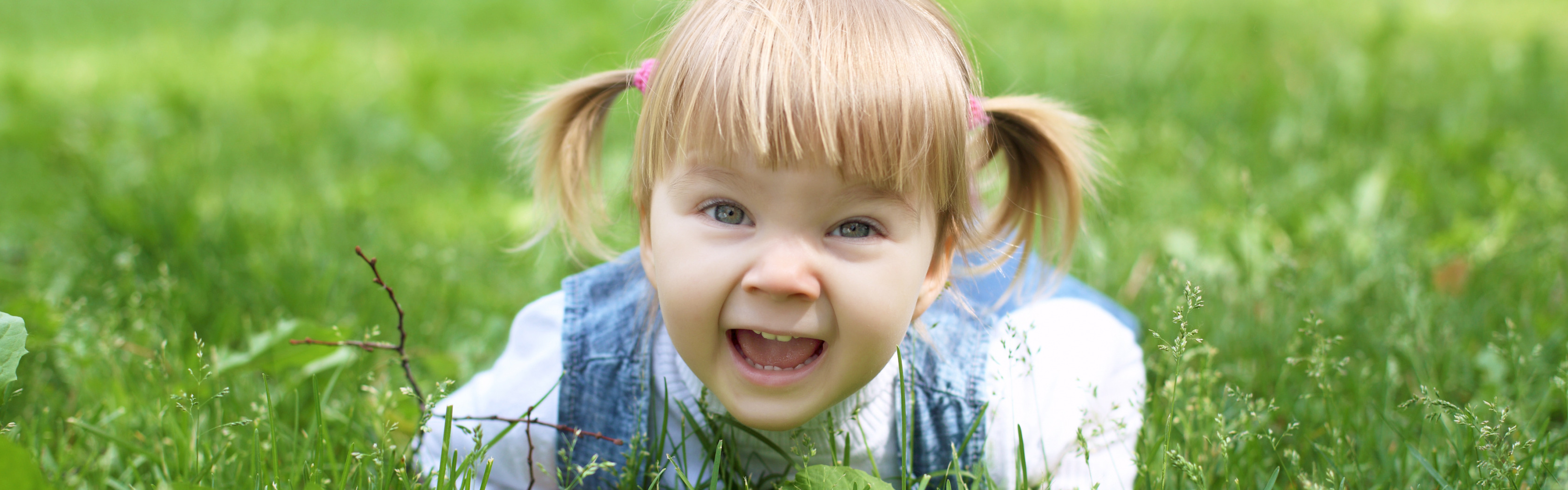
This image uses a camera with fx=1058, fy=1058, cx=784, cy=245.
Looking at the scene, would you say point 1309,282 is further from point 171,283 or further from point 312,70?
point 312,70

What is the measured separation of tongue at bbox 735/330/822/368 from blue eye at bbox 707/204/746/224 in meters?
0.17

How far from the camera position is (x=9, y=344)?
131cm

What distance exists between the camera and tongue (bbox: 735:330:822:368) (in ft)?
4.51

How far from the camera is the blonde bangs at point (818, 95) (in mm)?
1214

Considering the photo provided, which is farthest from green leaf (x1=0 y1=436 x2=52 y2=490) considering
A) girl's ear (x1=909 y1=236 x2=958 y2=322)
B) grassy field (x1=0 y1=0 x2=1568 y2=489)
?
girl's ear (x1=909 y1=236 x2=958 y2=322)

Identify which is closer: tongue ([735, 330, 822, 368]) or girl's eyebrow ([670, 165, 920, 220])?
girl's eyebrow ([670, 165, 920, 220])

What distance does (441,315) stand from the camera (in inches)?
88.2

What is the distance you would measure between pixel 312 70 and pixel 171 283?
2.78 m

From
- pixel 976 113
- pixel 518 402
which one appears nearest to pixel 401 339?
pixel 518 402

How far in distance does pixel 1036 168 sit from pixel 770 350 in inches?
22.8

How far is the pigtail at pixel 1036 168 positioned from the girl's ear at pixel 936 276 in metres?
0.09

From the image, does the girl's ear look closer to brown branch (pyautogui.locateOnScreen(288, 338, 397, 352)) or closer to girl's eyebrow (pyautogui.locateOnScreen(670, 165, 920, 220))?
girl's eyebrow (pyautogui.locateOnScreen(670, 165, 920, 220))

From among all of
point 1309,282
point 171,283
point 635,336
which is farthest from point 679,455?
point 1309,282

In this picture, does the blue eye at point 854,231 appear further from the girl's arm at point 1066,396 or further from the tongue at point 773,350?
the girl's arm at point 1066,396
